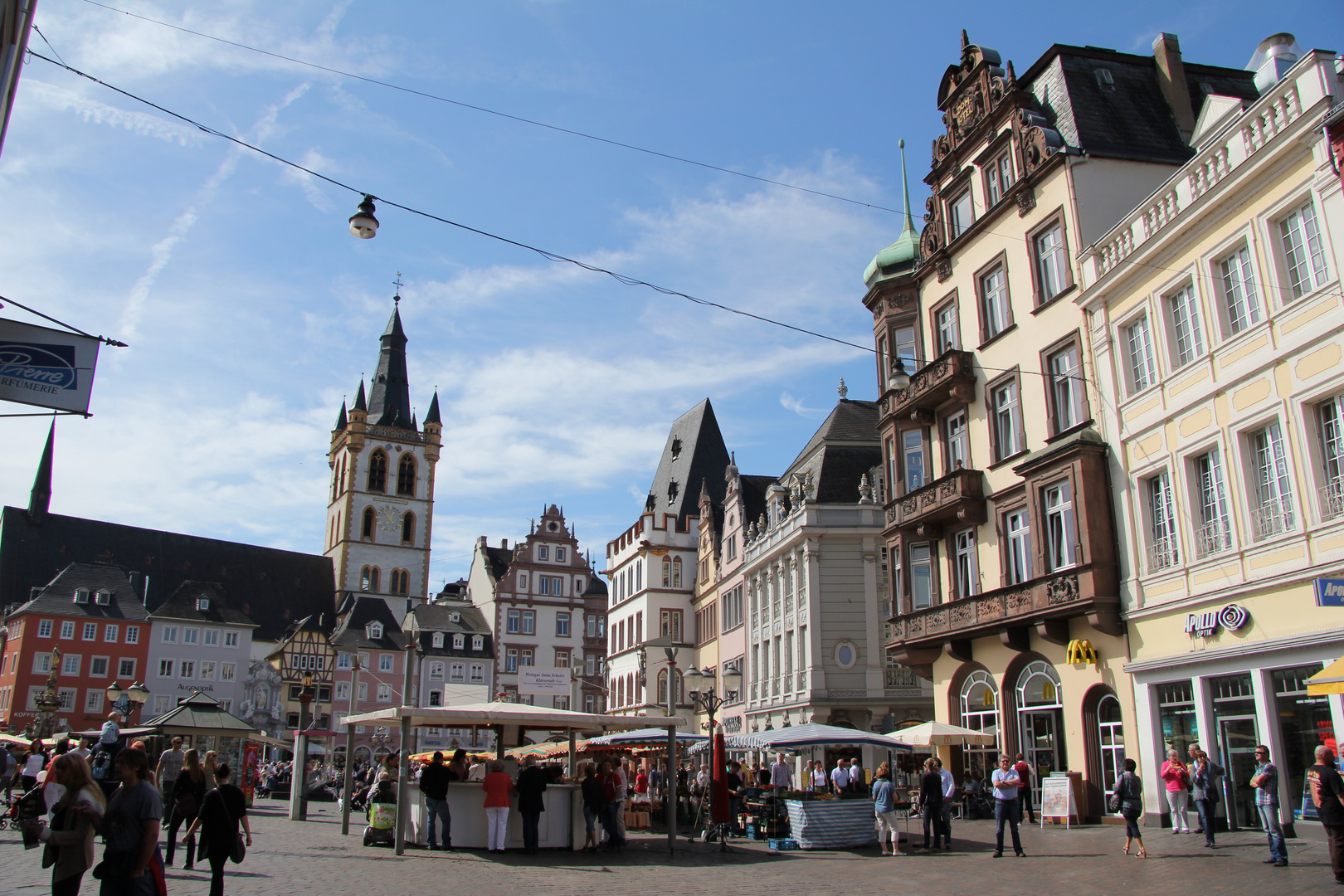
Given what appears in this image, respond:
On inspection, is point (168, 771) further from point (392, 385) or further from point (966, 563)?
point (392, 385)

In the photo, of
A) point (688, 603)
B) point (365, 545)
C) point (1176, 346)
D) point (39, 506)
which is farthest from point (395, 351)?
point (1176, 346)

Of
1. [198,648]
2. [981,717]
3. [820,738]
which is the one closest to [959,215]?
[981,717]

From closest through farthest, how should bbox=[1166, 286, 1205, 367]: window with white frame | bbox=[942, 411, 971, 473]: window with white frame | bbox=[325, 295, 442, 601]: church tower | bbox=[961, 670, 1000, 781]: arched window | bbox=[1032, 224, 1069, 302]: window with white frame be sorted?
bbox=[1166, 286, 1205, 367]: window with white frame
bbox=[1032, 224, 1069, 302]: window with white frame
bbox=[961, 670, 1000, 781]: arched window
bbox=[942, 411, 971, 473]: window with white frame
bbox=[325, 295, 442, 601]: church tower

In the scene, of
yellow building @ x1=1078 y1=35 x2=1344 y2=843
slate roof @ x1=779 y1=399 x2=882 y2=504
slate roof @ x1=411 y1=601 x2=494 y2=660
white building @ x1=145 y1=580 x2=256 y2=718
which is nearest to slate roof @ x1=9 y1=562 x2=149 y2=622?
white building @ x1=145 y1=580 x2=256 y2=718

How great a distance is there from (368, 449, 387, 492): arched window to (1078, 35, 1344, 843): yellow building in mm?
95453

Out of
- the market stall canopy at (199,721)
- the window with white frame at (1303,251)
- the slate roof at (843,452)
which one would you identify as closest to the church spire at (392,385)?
the slate roof at (843,452)

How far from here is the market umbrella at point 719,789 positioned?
60.0 ft

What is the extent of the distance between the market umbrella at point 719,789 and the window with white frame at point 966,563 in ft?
30.4

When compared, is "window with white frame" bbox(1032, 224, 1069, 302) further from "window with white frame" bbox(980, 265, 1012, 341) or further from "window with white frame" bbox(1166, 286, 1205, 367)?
"window with white frame" bbox(1166, 286, 1205, 367)

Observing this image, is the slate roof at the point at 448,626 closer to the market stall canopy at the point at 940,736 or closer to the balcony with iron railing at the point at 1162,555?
the market stall canopy at the point at 940,736

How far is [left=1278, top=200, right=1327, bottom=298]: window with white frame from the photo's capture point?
16750 millimetres

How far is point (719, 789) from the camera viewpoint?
19.0 metres

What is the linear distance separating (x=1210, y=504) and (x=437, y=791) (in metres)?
14.4

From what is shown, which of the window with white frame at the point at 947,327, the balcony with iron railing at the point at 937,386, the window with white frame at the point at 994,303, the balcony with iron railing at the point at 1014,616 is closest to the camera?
the balcony with iron railing at the point at 1014,616
